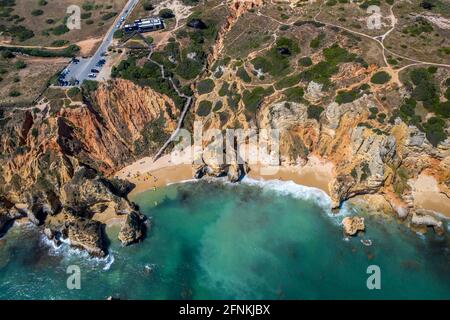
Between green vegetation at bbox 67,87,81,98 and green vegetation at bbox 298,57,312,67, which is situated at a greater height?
green vegetation at bbox 298,57,312,67

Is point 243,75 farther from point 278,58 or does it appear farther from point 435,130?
point 435,130

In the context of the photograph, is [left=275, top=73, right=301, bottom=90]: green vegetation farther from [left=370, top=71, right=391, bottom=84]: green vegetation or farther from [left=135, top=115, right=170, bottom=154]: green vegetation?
[left=135, top=115, right=170, bottom=154]: green vegetation

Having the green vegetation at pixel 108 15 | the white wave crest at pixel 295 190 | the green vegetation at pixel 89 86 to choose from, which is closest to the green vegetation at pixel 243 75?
the white wave crest at pixel 295 190

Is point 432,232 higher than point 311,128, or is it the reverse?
point 311,128

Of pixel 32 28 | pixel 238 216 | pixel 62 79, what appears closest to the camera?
pixel 238 216

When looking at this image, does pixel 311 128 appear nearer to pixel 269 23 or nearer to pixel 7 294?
pixel 269 23

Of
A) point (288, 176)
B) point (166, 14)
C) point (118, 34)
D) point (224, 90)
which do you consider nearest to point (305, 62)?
point (224, 90)

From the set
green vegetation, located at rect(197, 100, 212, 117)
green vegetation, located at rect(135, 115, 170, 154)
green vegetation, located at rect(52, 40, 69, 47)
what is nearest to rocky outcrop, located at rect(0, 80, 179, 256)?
green vegetation, located at rect(135, 115, 170, 154)
